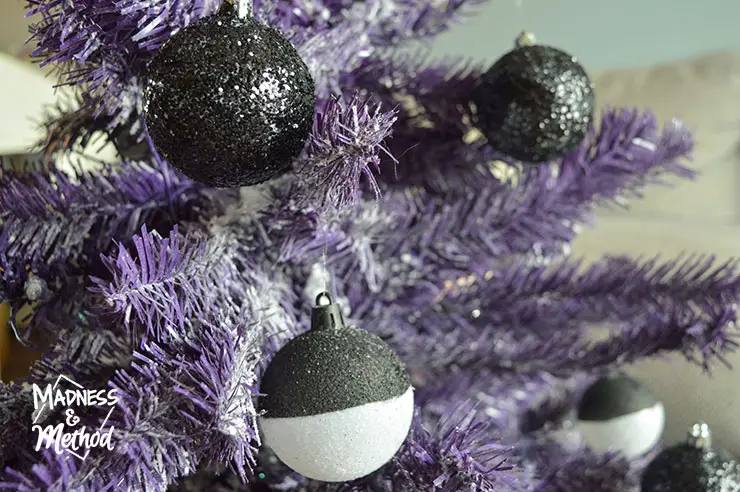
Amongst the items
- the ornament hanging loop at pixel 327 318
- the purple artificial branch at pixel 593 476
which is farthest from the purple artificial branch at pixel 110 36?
the purple artificial branch at pixel 593 476

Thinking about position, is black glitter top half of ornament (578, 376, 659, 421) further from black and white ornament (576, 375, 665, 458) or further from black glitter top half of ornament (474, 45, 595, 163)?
black glitter top half of ornament (474, 45, 595, 163)

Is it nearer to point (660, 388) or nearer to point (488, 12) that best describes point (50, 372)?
point (660, 388)

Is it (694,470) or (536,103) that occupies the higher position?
(536,103)

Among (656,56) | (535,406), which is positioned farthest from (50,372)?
(656,56)

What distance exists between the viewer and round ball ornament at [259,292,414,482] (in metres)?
0.31

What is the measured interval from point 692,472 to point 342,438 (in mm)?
273

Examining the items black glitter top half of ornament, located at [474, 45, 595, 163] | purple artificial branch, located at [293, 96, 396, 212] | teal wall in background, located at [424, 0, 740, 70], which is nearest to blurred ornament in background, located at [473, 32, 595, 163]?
black glitter top half of ornament, located at [474, 45, 595, 163]

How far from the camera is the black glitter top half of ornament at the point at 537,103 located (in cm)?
41

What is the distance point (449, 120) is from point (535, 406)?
1.06 ft

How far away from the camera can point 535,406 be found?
651mm

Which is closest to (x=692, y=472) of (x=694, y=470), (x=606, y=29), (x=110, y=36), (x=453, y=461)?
(x=694, y=470)

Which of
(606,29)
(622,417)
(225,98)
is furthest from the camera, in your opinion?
(606,29)

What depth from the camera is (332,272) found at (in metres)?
0.43

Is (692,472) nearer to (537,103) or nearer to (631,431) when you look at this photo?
(631,431)
